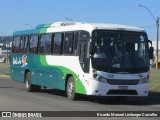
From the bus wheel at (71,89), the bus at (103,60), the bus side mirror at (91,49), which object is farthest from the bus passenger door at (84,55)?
the bus wheel at (71,89)

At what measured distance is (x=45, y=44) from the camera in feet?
73.0

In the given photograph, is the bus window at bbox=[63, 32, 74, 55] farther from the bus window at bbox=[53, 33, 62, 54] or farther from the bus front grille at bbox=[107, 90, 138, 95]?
the bus front grille at bbox=[107, 90, 138, 95]

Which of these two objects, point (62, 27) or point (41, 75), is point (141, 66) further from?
point (41, 75)

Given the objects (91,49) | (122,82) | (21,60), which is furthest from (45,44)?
(122,82)

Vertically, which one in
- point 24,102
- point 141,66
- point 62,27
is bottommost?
point 24,102

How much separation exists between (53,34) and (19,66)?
4.74 metres

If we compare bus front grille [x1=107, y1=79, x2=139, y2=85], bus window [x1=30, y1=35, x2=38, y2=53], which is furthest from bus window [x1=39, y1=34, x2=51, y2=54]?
bus front grille [x1=107, y1=79, x2=139, y2=85]

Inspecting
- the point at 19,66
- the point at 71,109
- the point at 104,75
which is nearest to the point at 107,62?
the point at 104,75

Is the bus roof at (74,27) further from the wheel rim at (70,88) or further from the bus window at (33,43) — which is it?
the wheel rim at (70,88)

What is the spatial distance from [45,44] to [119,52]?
523 cm

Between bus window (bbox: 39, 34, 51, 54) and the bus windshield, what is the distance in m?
4.31

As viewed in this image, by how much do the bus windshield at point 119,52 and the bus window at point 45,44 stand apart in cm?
431

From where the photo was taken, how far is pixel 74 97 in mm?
18875

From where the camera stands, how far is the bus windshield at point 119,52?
17.7 metres
